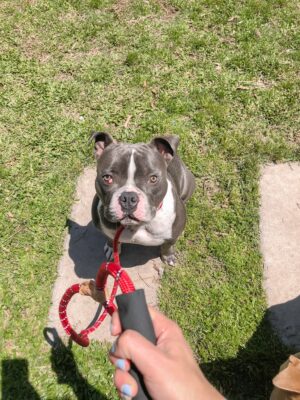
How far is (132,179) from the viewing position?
4.00m

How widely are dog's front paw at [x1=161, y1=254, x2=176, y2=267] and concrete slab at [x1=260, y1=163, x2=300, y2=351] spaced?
997mm

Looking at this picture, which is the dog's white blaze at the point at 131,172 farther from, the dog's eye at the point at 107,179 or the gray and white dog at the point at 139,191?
the dog's eye at the point at 107,179

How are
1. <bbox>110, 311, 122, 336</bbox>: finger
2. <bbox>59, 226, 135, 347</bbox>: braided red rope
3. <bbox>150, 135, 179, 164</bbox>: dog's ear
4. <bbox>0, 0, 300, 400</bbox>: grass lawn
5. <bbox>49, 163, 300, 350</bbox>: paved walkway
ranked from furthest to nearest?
<bbox>49, 163, 300, 350</bbox>: paved walkway → <bbox>0, 0, 300, 400</bbox>: grass lawn → <bbox>150, 135, 179, 164</bbox>: dog's ear → <bbox>59, 226, 135, 347</bbox>: braided red rope → <bbox>110, 311, 122, 336</bbox>: finger

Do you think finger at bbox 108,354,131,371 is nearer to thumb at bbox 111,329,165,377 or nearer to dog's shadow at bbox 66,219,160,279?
thumb at bbox 111,329,165,377

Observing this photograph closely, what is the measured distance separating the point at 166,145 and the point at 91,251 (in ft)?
5.43

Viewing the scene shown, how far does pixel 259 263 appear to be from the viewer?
197 inches

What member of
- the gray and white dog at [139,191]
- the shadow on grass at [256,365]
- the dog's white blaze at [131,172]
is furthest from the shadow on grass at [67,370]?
the dog's white blaze at [131,172]

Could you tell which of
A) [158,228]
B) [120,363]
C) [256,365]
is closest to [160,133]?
[158,228]

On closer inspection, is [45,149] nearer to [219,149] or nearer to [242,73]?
[219,149]

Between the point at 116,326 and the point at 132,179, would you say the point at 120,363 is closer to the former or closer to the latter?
the point at 116,326

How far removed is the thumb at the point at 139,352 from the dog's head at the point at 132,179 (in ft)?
5.59

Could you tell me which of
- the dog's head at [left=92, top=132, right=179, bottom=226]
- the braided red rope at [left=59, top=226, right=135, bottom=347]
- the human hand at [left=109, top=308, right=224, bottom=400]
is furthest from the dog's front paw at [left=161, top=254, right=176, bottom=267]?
the human hand at [left=109, top=308, right=224, bottom=400]

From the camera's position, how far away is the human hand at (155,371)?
2.18 m

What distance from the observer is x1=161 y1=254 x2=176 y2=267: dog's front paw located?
4.99 metres
